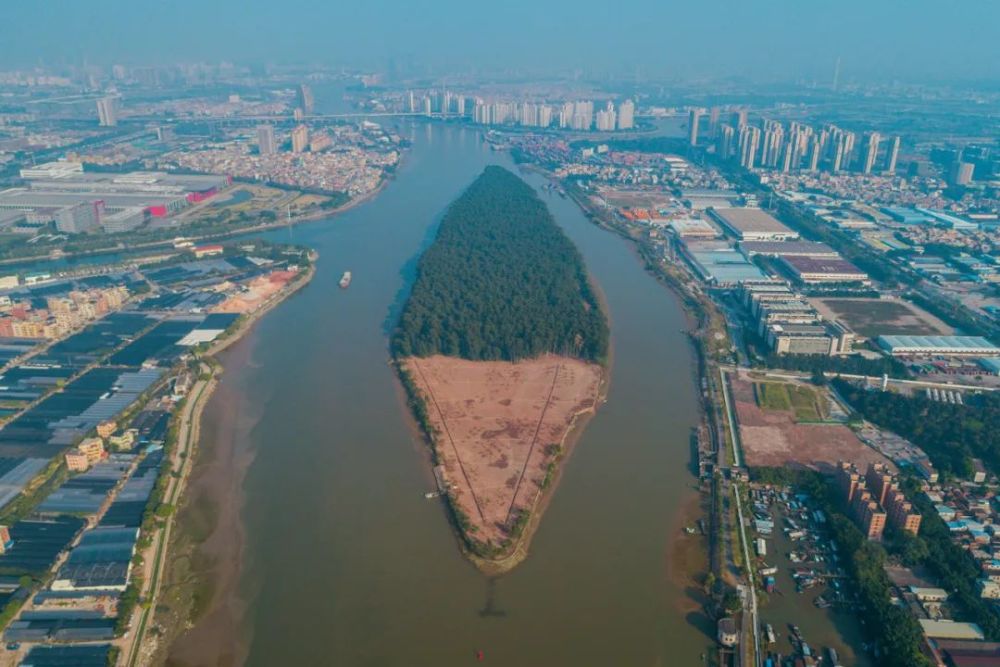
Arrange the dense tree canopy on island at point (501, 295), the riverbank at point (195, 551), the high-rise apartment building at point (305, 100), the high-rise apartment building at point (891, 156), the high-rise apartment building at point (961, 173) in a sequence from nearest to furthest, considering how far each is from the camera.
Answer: the riverbank at point (195, 551)
the dense tree canopy on island at point (501, 295)
the high-rise apartment building at point (961, 173)
the high-rise apartment building at point (891, 156)
the high-rise apartment building at point (305, 100)

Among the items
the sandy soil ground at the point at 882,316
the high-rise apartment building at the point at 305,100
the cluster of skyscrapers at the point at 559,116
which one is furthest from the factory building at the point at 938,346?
the high-rise apartment building at the point at 305,100

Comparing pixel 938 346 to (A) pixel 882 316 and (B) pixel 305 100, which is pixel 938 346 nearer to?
(A) pixel 882 316

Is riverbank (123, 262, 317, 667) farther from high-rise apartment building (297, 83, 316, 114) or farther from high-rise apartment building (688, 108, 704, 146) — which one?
high-rise apartment building (297, 83, 316, 114)

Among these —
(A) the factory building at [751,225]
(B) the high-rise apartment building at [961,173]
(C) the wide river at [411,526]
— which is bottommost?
(C) the wide river at [411,526]

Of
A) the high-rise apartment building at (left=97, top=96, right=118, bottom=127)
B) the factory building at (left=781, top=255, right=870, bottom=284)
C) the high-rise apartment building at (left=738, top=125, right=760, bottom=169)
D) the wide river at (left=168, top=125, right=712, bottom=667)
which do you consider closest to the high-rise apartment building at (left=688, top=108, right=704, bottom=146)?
the high-rise apartment building at (left=738, top=125, right=760, bottom=169)

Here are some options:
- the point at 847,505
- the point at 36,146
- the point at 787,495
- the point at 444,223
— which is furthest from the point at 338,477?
the point at 36,146

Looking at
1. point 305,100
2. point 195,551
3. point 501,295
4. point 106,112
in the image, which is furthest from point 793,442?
point 305,100

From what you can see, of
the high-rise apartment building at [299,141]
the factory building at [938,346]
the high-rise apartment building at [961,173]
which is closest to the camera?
the factory building at [938,346]

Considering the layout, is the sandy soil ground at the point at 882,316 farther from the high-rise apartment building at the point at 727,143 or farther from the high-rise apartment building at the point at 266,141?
the high-rise apartment building at the point at 266,141
